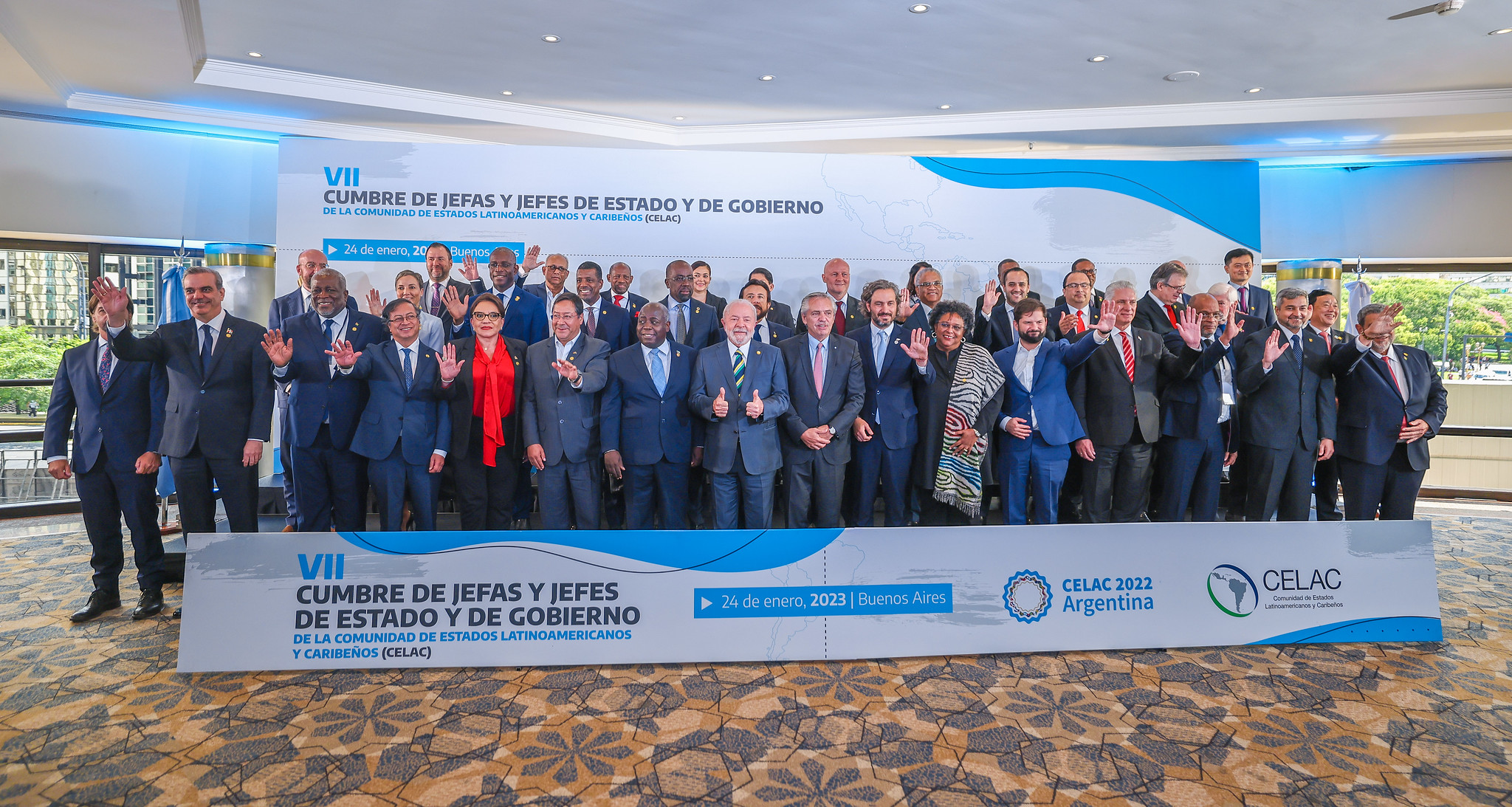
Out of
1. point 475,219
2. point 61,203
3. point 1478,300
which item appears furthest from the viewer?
point 1478,300

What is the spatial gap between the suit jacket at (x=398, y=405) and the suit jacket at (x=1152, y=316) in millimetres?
3738

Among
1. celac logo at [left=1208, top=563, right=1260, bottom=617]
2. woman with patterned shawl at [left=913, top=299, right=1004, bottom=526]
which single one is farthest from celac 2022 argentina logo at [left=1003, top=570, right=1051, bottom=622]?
celac logo at [left=1208, top=563, right=1260, bottom=617]

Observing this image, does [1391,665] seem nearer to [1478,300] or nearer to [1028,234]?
[1028,234]

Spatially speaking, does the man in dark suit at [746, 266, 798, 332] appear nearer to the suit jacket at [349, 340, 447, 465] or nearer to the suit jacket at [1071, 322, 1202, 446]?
the suit jacket at [1071, 322, 1202, 446]

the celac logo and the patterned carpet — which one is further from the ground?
the celac logo

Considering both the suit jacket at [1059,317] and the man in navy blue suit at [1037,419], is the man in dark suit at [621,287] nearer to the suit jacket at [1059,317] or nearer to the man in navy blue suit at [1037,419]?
the man in navy blue suit at [1037,419]

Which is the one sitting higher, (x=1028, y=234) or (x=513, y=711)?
(x=1028, y=234)

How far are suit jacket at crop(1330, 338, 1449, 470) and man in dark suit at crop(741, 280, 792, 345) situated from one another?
289 centimetres

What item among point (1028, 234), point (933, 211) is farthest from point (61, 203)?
point (1028, 234)

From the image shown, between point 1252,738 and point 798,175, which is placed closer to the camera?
point 1252,738

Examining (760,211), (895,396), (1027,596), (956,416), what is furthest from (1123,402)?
(760,211)

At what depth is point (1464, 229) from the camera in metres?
7.11

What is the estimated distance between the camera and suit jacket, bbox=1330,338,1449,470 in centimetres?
412

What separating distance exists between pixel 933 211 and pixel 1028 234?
0.68 m
